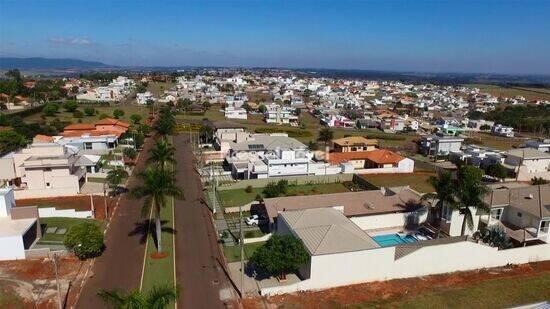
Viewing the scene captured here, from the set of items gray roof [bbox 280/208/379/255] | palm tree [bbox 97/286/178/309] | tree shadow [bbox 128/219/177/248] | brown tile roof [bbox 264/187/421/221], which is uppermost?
palm tree [bbox 97/286/178/309]

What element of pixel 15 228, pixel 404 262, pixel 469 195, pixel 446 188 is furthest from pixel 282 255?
pixel 15 228

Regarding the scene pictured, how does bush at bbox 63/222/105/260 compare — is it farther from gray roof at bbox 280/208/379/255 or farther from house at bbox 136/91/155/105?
house at bbox 136/91/155/105

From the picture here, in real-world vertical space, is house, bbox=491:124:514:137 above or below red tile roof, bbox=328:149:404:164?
below

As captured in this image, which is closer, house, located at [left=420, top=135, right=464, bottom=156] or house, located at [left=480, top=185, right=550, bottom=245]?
house, located at [left=480, top=185, right=550, bottom=245]

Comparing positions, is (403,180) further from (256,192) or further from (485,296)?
(485,296)

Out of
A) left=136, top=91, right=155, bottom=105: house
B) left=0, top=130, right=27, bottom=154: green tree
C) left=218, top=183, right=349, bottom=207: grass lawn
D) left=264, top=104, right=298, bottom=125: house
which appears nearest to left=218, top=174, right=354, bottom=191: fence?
left=218, top=183, right=349, bottom=207: grass lawn

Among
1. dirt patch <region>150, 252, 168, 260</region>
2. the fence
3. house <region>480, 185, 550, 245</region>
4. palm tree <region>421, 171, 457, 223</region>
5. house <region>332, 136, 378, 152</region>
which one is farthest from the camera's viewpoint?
house <region>332, 136, 378, 152</region>
